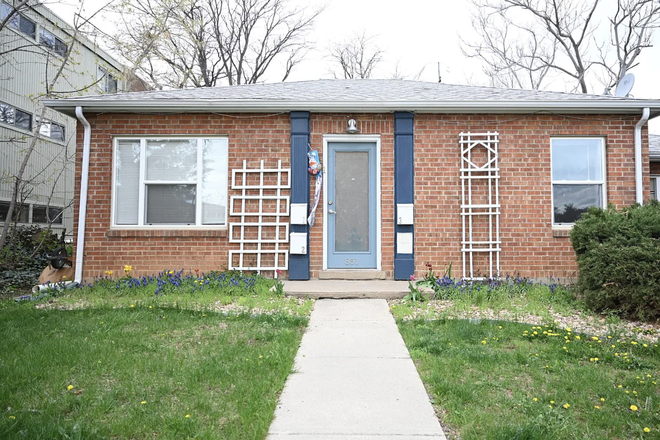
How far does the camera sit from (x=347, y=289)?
635 centimetres

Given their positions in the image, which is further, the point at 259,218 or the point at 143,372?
the point at 259,218

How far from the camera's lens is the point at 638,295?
5.12 metres

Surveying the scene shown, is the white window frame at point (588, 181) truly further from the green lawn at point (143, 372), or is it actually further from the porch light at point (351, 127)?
the green lawn at point (143, 372)

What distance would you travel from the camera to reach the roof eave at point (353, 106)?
7062mm

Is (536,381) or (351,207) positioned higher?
(351,207)

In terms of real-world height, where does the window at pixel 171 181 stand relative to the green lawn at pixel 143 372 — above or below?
above

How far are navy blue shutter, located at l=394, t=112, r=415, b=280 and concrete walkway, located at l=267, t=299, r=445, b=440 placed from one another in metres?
2.41

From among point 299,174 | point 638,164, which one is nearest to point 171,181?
point 299,174

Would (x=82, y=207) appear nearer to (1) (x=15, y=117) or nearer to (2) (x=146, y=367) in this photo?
(2) (x=146, y=367)

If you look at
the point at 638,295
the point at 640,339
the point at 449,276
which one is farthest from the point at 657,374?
the point at 449,276

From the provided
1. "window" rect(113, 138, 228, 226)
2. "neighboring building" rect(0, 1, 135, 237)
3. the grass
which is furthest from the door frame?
"neighboring building" rect(0, 1, 135, 237)

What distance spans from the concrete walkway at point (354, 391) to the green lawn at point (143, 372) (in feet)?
0.46

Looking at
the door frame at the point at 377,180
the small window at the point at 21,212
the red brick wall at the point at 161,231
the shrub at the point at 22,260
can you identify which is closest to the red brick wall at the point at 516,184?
the door frame at the point at 377,180

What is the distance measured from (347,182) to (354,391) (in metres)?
4.67
